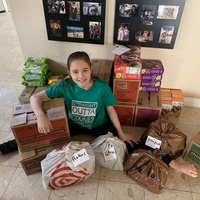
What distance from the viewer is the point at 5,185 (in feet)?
4.05

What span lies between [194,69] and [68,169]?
50.4 inches

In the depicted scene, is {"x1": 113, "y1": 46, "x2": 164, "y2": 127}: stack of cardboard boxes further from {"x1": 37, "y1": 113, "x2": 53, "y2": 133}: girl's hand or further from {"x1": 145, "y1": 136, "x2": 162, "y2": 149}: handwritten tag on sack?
{"x1": 37, "y1": 113, "x2": 53, "y2": 133}: girl's hand

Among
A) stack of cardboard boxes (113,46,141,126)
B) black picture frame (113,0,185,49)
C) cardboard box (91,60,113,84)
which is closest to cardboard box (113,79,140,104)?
stack of cardboard boxes (113,46,141,126)

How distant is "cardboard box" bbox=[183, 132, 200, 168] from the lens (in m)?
1.24

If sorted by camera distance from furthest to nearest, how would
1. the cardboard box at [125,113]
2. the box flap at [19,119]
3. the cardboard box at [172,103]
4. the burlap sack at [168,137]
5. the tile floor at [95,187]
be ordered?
1. the cardboard box at [172,103]
2. the cardboard box at [125,113]
3. the burlap sack at [168,137]
4. the tile floor at [95,187]
5. the box flap at [19,119]

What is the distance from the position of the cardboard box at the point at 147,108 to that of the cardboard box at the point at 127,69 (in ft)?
0.87

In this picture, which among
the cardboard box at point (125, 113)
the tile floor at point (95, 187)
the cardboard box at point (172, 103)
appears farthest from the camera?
the cardboard box at point (172, 103)

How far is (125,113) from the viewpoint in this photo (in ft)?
5.06

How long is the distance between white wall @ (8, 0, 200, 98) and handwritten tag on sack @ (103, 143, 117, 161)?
814mm

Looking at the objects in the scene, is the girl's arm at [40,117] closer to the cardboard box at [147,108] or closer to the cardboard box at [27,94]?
the cardboard box at [27,94]

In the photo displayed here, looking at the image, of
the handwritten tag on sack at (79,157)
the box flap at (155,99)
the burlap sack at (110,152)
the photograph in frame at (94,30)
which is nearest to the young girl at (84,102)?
the burlap sack at (110,152)

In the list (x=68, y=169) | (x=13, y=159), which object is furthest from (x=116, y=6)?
(x=13, y=159)

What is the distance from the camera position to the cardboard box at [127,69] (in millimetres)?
1272

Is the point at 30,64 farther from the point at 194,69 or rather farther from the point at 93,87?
the point at 194,69
